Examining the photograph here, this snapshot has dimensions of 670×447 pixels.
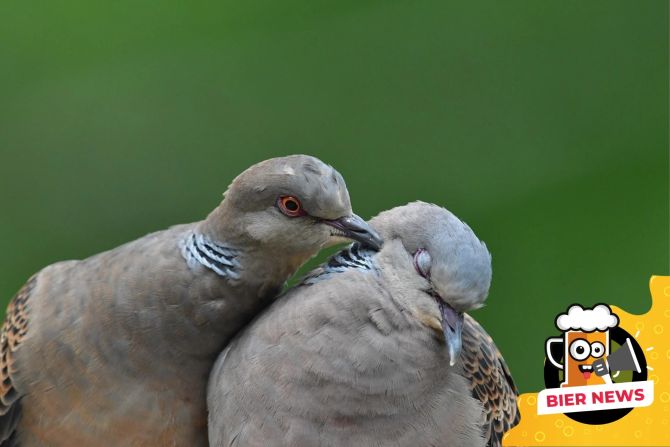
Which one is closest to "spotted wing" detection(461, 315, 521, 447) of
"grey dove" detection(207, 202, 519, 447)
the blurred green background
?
"grey dove" detection(207, 202, 519, 447)

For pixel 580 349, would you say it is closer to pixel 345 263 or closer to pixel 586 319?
pixel 586 319

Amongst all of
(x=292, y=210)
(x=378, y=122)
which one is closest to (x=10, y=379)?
(x=292, y=210)

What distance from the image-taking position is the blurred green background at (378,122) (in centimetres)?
314

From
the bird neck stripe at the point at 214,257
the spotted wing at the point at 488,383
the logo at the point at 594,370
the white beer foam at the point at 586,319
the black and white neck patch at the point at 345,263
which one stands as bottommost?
the spotted wing at the point at 488,383

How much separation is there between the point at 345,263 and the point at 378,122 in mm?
1508

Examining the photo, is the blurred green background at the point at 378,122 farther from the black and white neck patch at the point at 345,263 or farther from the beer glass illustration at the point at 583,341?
the beer glass illustration at the point at 583,341

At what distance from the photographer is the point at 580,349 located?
174 cm

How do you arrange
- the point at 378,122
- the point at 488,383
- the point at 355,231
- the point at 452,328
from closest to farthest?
the point at 452,328 < the point at 355,231 < the point at 488,383 < the point at 378,122

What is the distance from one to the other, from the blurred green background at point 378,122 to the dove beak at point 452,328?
1.38 metres

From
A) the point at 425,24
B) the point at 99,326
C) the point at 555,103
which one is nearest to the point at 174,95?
the point at 425,24

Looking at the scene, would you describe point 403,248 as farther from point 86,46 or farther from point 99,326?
point 86,46

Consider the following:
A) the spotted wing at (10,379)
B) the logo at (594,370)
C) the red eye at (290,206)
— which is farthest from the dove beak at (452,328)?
the spotted wing at (10,379)

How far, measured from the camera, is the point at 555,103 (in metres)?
3.26

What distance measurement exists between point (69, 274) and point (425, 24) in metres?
1.67
